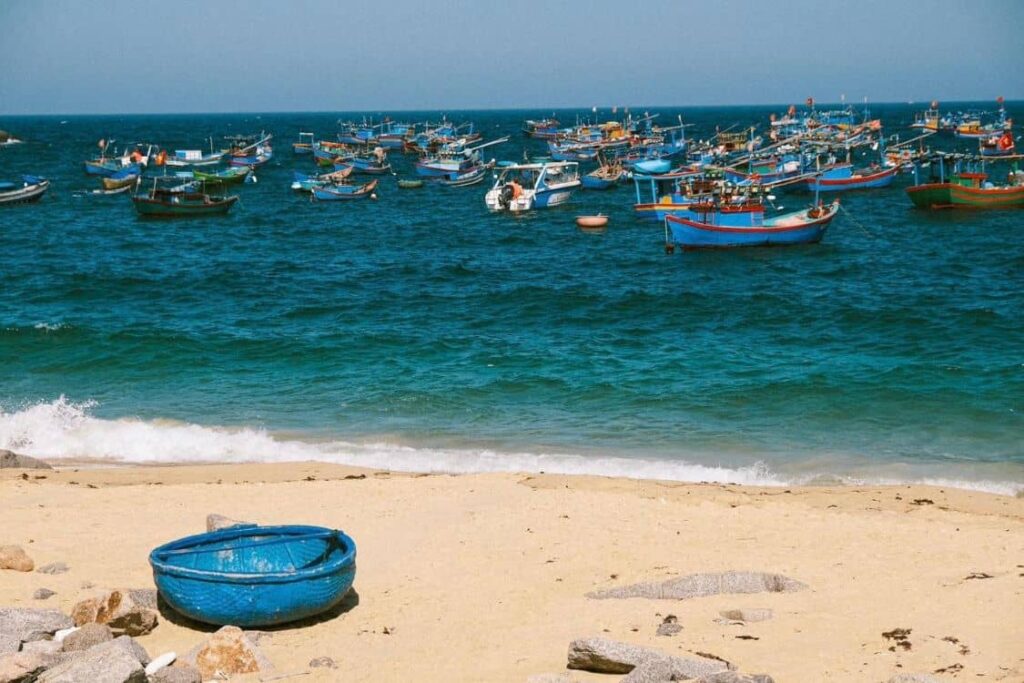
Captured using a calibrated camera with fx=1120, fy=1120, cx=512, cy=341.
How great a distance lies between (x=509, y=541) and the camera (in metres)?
12.3

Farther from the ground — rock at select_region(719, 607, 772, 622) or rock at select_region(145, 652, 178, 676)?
rock at select_region(145, 652, 178, 676)

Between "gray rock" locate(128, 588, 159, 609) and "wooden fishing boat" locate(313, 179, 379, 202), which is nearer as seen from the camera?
"gray rock" locate(128, 588, 159, 609)

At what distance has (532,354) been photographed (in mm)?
24141

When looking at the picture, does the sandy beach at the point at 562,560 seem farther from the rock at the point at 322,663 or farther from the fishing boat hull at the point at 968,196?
the fishing boat hull at the point at 968,196

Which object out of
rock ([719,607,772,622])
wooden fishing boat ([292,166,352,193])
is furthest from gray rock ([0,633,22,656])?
wooden fishing boat ([292,166,352,193])

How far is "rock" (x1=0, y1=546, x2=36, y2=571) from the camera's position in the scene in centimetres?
1085

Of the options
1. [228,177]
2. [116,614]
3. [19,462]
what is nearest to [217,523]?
[116,614]

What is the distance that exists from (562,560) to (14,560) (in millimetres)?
5416

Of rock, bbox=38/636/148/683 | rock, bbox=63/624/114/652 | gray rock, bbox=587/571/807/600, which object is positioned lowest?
gray rock, bbox=587/571/807/600

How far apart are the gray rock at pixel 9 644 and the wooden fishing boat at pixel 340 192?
2115 inches

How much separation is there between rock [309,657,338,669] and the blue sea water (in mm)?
8319

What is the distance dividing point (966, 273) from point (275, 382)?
22.5m

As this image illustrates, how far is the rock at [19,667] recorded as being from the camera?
753 centimetres

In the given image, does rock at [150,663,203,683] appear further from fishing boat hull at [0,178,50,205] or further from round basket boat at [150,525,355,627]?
fishing boat hull at [0,178,50,205]
